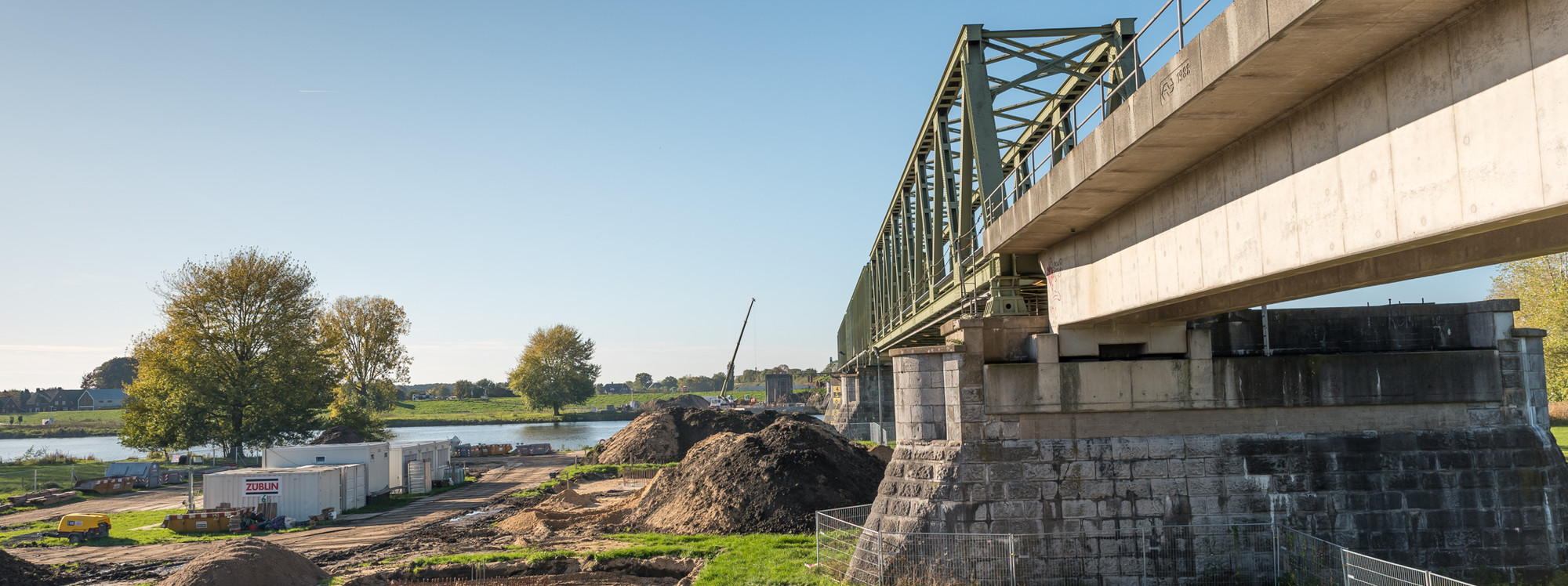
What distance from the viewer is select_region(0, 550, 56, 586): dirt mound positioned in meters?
21.0

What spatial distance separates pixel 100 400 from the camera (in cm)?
17575

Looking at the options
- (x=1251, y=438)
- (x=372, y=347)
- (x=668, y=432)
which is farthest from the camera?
(x=372, y=347)

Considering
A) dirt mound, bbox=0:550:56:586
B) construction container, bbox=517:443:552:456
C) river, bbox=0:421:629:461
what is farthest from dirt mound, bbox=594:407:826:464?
dirt mound, bbox=0:550:56:586

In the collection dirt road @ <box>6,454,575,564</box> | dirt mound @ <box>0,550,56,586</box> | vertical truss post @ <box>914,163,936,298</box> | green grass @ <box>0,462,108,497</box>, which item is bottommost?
dirt road @ <box>6,454,575,564</box>

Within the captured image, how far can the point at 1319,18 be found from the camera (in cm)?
711

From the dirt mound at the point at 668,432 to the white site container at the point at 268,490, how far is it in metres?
21.9

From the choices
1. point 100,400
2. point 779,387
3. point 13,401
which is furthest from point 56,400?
point 779,387

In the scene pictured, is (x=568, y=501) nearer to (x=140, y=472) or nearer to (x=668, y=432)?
(x=668, y=432)

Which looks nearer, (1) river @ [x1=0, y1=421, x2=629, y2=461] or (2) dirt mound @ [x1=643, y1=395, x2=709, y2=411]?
(1) river @ [x1=0, y1=421, x2=629, y2=461]

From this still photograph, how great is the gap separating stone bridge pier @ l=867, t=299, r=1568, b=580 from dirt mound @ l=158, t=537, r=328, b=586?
14.1 metres

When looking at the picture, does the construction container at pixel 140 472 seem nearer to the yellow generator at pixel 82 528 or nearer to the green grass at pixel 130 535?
the green grass at pixel 130 535

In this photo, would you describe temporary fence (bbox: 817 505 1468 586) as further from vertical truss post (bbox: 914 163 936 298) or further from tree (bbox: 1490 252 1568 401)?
tree (bbox: 1490 252 1568 401)

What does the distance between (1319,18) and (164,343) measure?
6810 cm

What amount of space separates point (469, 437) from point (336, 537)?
86929mm
